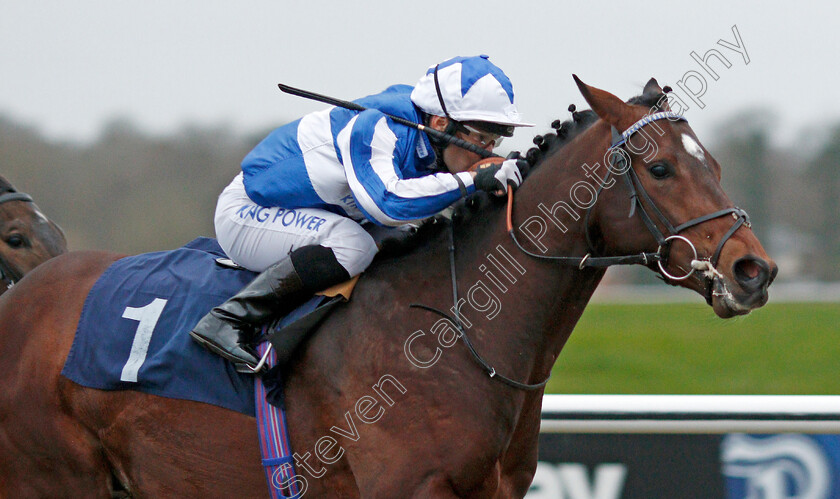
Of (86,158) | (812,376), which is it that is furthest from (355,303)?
(86,158)

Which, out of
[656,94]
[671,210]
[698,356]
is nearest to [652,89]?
[656,94]

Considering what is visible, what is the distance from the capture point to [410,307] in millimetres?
2873

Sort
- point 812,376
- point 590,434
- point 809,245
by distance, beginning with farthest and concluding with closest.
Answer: point 809,245 < point 812,376 < point 590,434

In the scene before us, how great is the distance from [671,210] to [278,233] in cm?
129

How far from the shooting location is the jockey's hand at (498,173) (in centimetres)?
283

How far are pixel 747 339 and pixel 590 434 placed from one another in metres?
14.1

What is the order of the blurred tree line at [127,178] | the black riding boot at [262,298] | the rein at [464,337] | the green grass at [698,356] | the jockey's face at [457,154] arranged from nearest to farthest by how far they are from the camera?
the rein at [464,337] → the black riding boot at [262,298] → the jockey's face at [457,154] → the green grass at [698,356] → the blurred tree line at [127,178]

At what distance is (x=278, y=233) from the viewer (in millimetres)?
3064

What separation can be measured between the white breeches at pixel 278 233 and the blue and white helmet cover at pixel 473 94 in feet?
1.63

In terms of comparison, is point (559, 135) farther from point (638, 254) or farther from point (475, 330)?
point (475, 330)

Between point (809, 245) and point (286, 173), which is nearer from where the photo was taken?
point (286, 173)

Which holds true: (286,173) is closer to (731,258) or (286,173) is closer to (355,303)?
(355,303)

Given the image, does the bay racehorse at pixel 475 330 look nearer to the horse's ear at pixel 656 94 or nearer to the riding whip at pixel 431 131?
the horse's ear at pixel 656 94

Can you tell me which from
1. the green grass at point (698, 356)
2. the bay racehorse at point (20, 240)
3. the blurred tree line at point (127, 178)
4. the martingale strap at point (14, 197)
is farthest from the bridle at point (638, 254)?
the blurred tree line at point (127, 178)
